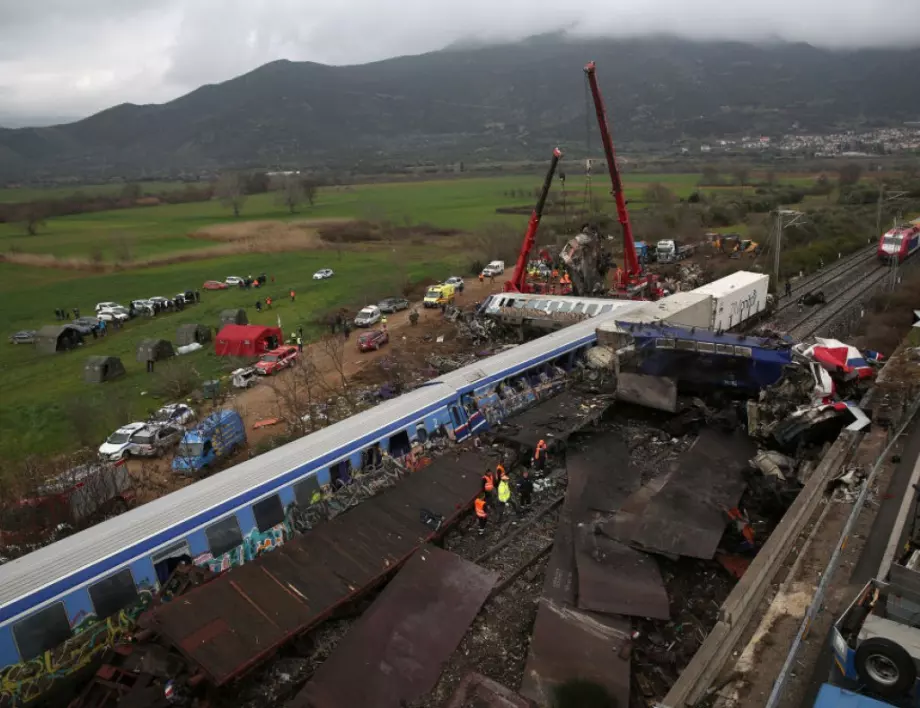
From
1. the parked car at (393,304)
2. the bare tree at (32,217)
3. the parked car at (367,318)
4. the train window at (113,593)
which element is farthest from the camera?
the bare tree at (32,217)

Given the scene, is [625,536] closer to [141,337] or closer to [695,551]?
[695,551]

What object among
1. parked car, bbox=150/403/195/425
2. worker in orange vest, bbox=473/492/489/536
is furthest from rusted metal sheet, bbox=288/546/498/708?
parked car, bbox=150/403/195/425

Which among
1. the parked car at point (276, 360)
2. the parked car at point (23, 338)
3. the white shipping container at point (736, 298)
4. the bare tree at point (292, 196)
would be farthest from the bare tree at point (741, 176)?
the parked car at point (23, 338)

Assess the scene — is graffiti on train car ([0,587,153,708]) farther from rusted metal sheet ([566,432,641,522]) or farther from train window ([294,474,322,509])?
rusted metal sheet ([566,432,641,522])

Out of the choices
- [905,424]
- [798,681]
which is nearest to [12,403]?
[798,681]

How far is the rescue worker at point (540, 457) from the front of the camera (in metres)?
17.4

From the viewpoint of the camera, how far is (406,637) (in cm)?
1105

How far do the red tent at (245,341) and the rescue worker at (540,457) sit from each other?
22509 millimetres

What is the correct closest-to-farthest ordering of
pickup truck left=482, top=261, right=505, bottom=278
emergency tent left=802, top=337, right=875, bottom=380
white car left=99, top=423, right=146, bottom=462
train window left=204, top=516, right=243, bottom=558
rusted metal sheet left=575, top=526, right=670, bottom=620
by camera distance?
rusted metal sheet left=575, top=526, right=670, bottom=620, train window left=204, top=516, right=243, bottom=558, emergency tent left=802, top=337, right=875, bottom=380, white car left=99, top=423, right=146, bottom=462, pickup truck left=482, top=261, right=505, bottom=278

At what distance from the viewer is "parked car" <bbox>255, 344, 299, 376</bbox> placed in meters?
32.1

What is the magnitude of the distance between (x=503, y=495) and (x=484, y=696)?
5.96m

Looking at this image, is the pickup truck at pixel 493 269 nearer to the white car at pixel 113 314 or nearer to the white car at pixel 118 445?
the white car at pixel 113 314

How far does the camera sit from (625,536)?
44.4 feet

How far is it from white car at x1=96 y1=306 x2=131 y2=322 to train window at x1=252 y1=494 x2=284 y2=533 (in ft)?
130
